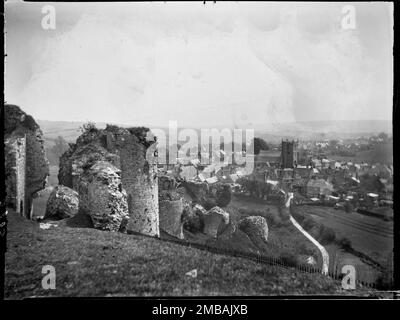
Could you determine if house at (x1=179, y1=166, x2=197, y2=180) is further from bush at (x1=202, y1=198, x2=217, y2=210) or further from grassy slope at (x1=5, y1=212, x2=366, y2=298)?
grassy slope at (x1=5, y1=212, x2=366, y2=298)

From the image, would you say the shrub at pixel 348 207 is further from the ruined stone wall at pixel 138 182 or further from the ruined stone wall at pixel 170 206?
the ruined stone wall at pixel 138 182

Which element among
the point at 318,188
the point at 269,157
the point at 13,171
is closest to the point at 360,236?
the point at 318,188

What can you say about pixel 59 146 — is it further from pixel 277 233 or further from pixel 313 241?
pixel 313 241

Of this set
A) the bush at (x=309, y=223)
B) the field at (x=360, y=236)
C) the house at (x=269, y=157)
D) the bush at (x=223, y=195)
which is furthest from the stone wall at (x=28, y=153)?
the field at (x=360, y=236)

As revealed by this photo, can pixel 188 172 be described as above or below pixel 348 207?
above
